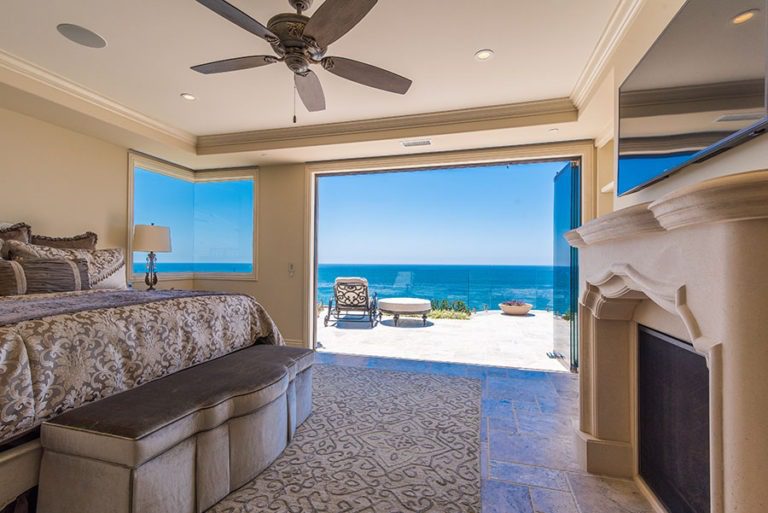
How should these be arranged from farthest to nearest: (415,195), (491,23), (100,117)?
(415,195), (100,117), (491,23)

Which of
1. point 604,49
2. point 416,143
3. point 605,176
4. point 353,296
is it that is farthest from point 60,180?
point 605,176

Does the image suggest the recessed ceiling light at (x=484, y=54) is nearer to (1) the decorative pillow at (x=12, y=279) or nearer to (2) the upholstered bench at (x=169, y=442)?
(2) the upholstered bench at (x=169, y=442)

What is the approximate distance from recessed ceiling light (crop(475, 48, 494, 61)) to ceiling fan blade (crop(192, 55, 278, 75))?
148 centimetres

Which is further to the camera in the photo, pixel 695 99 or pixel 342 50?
pixel 342 50

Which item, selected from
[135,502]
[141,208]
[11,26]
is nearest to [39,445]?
[135,502]

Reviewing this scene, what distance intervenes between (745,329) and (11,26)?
4.00 meters

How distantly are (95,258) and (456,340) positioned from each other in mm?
4798

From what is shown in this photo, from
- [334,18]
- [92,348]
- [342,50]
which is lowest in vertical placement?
[92,348]

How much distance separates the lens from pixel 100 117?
340 cm

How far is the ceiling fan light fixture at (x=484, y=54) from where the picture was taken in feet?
8.56

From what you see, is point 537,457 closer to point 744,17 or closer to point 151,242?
point 744,17

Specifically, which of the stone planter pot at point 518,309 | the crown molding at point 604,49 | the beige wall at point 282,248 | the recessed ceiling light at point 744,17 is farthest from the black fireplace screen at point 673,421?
the stone planter pot at point 518,309

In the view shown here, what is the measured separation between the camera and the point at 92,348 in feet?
5.42

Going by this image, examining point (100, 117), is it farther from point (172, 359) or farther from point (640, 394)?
point (640, 394)
